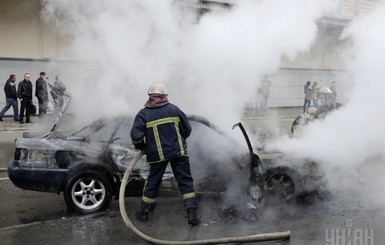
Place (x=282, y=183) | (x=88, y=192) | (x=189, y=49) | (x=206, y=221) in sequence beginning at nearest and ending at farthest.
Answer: (x=206, y=221)
(x=88, y=192)
(x=282, y=183)
(x=189, y=49)

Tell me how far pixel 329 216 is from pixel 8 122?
11.7m

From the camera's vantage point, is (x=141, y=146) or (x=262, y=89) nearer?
(x=141, y=146)

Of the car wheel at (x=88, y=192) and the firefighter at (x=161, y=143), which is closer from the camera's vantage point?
the firefighter at (x=161, y=143)

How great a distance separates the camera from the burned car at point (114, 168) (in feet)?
19.0

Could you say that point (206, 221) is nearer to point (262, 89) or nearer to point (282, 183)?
point (282, 183)

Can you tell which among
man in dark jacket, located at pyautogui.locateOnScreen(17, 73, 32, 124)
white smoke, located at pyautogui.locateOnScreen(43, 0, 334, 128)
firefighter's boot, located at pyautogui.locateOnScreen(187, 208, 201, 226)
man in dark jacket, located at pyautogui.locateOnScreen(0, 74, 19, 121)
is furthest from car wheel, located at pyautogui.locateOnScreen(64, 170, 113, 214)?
man in dark jacket, located at pyautogui.locateOnScreen(0, 74, 19, 121)

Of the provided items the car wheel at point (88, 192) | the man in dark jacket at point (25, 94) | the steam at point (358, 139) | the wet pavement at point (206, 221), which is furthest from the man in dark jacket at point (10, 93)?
the steam at point (358, 139)

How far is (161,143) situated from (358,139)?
2.94 meters

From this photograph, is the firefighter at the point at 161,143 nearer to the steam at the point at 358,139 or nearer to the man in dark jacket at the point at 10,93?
the steam at the point at 358,139

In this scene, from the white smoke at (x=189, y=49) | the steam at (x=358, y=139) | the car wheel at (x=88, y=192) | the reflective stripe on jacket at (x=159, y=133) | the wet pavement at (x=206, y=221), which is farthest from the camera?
the white smoke at (x=189, y=49)

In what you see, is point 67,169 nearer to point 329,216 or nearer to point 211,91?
point 211,91

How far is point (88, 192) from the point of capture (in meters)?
5.86

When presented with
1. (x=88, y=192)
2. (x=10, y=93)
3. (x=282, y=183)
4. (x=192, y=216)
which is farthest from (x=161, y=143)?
(x=10, y=93)

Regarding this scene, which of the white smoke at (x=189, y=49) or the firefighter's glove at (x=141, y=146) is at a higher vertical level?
the white smoke at (x=189, y=49)
